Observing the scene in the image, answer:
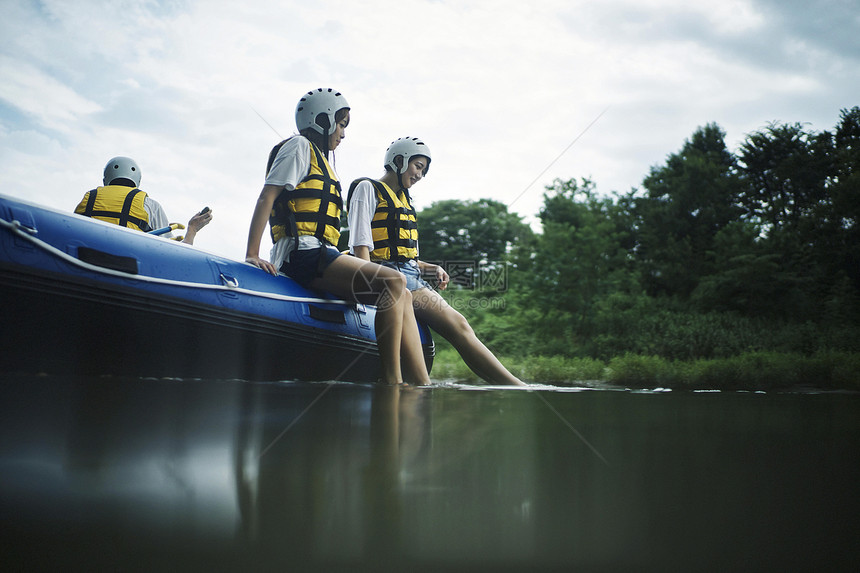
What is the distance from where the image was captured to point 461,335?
3.76 meters

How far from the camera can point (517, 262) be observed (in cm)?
1140

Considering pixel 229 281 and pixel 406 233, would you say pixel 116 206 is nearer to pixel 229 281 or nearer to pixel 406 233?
pixel 229 281

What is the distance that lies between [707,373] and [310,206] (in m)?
6.02

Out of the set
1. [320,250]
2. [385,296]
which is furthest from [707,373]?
[320,250]

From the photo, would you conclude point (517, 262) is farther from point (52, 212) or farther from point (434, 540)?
point (434, 540)

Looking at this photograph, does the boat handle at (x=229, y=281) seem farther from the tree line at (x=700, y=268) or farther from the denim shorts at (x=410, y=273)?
the tree line at (x=700, y=268)

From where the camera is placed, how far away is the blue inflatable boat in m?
2.47

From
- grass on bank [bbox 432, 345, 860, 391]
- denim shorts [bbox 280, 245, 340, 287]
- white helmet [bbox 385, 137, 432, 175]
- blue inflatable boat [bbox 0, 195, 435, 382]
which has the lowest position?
grass on bank [bbox 432, 345, 860, 391]

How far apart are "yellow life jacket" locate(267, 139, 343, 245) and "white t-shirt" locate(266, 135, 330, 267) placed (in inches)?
1.6

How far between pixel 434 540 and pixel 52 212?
275 cm

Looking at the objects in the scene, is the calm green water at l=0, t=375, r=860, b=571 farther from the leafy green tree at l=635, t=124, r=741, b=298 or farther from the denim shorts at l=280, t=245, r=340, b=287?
the leafy green tree at l=635, t=124, r=741, b=298

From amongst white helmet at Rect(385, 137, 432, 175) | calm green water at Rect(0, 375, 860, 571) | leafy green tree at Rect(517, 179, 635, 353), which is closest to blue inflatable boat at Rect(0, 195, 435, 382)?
white helmet at Rect(385, 137, 432, 175)

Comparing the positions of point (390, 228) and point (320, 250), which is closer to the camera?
point (320, 250)

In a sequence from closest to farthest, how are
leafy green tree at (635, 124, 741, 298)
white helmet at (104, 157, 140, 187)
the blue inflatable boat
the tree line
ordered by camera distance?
the blue inflatable boat < white helmet at (104, 157, 140, 187) < the tree line < leafy green tree at (635, 124, 741, 298)
